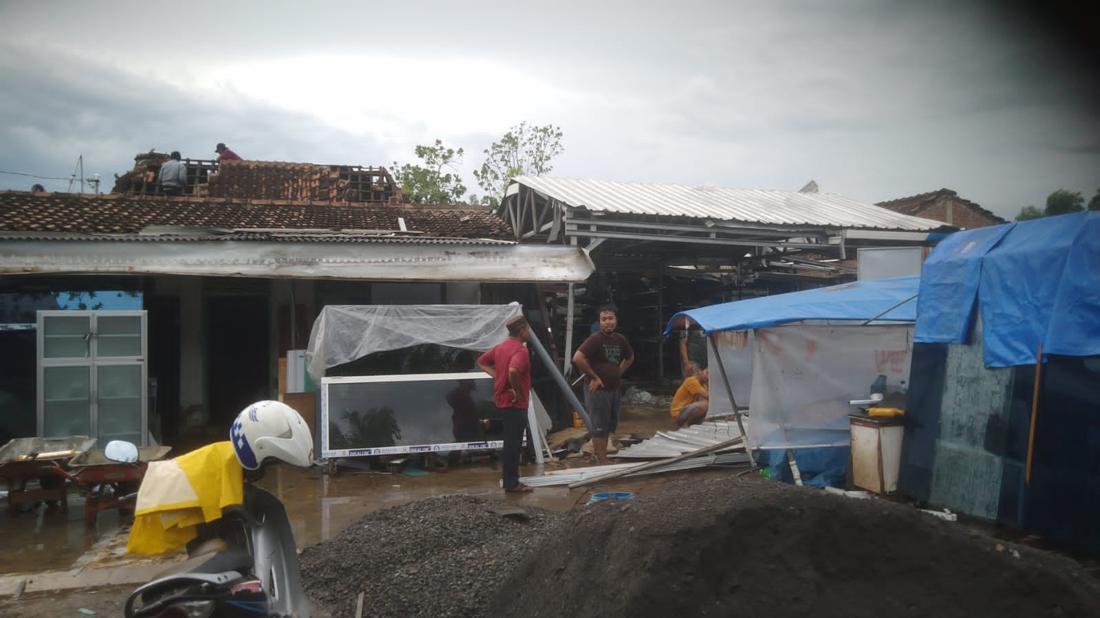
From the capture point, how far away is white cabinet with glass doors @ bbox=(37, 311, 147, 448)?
907 cm

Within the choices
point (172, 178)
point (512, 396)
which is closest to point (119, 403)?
point (512, 396)

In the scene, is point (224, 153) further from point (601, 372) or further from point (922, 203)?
point (922, 203)

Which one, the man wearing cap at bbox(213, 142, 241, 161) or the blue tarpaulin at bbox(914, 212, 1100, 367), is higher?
the man wearing cap at bbox(213, 142, 241, 161)

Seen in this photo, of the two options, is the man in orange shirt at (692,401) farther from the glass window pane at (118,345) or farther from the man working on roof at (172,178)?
the man working on roof at (172,178)

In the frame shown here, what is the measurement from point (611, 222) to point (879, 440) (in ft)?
19.1

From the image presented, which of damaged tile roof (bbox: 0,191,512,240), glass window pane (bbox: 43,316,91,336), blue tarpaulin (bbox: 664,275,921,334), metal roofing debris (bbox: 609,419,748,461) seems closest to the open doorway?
damaged tile roof (bbox: 0,191,512,240)

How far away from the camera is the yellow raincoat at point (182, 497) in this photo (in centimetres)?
279

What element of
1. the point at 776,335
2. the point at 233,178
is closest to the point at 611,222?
the point at 776,335

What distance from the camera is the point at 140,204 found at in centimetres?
1275

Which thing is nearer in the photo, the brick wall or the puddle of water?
the puddle of water

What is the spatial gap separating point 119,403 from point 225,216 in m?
4.19

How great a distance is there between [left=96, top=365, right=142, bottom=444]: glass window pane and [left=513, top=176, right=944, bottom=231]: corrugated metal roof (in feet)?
21.0

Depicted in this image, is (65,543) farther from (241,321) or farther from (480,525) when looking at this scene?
(241,321)

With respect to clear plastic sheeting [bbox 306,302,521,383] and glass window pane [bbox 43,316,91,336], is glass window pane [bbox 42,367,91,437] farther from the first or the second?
clear plastic sheeting [bbox 306,302,521,383]
